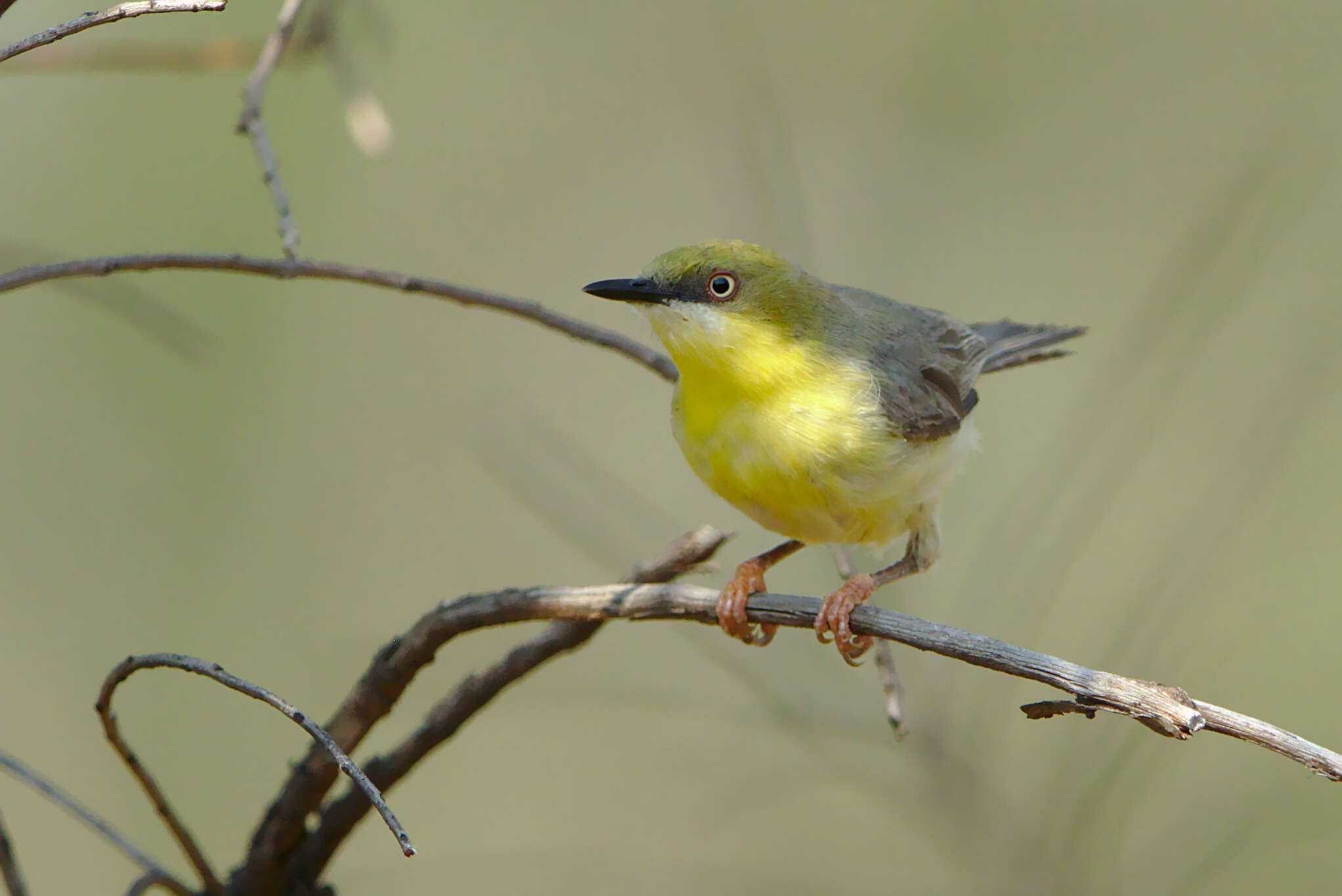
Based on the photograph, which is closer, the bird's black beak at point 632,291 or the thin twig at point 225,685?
the thin twig at point 225,685

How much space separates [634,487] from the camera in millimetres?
6070

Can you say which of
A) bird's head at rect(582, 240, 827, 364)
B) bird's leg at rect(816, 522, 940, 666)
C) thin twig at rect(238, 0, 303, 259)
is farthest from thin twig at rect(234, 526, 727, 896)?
bird's head at rect(582, 240, 827, 364)

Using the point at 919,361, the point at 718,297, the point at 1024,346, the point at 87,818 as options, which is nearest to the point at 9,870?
the point at 87,818

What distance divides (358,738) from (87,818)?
Result: 599 mm

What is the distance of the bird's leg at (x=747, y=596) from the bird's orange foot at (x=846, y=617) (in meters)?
0.16

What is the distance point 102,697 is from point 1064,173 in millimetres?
6048

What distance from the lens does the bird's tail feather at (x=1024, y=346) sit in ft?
14.8

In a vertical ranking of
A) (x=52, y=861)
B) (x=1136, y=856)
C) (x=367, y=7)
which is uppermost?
(x=367, y=7)

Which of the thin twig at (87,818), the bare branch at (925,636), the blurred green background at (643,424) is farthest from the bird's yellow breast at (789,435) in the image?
the thin twig at (87,818)

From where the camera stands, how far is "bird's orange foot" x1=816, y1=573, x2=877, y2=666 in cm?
289

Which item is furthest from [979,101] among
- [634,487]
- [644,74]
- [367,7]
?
[367,7]

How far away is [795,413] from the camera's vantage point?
3.49 meters

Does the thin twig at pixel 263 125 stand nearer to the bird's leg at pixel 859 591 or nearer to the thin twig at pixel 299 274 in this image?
the thin twig at pixel 299 274

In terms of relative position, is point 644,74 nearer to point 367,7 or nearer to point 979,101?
point 979,101
